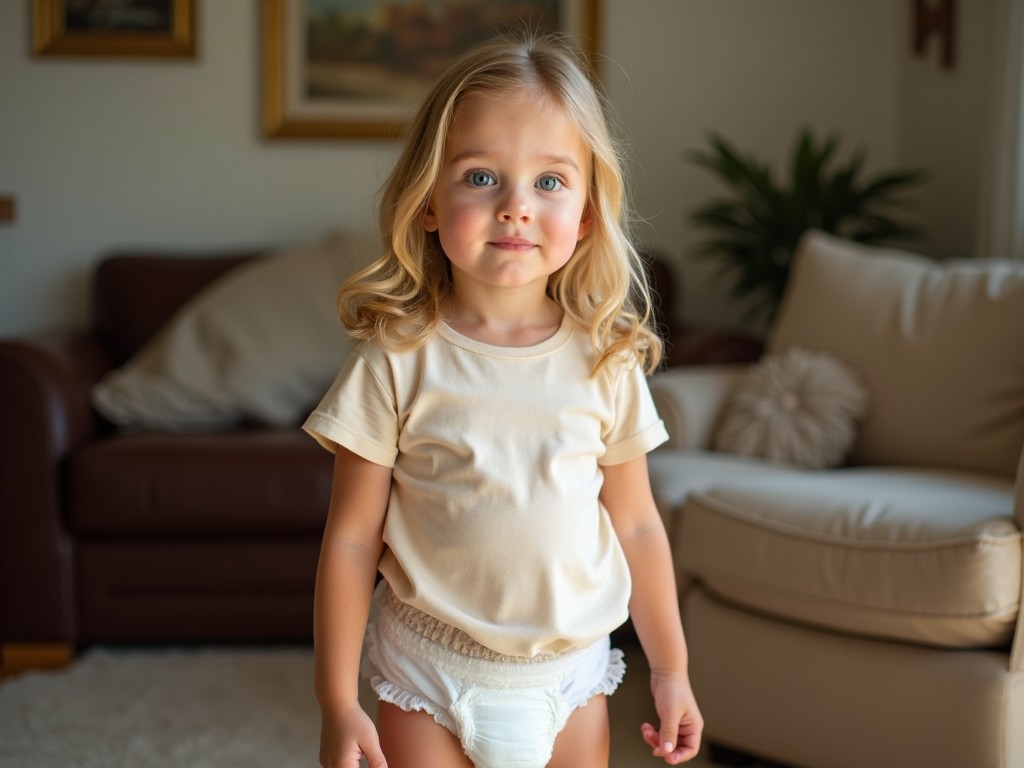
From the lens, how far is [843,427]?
2422 millimetres

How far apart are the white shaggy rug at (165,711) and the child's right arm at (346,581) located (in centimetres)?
101

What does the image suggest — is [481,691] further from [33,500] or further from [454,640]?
[33,500]

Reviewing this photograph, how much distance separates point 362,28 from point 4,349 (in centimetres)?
163

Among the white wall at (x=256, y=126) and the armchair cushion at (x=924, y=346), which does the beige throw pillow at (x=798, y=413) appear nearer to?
the armchair cushion at (x=924, y=346)

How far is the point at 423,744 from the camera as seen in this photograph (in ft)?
3.67

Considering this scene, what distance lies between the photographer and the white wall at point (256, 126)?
11.9 feet

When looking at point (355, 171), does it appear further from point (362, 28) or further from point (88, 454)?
point (88, 454)

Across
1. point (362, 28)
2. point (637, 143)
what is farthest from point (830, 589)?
point (362, 28)

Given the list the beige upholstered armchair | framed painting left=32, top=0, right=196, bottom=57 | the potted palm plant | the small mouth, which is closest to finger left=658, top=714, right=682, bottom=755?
the small mouth

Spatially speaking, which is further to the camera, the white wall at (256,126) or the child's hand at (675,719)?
the white wall at (256,126)

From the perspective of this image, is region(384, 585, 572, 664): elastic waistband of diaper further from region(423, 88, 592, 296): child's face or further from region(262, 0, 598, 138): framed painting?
region(262, 0, 598, 138): framed painting

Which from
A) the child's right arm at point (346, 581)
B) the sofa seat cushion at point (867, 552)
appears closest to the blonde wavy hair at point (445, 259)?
the child's right arm at point (346, 581)

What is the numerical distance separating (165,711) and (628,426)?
1.48 meters

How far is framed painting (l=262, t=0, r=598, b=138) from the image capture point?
3.62 metres
